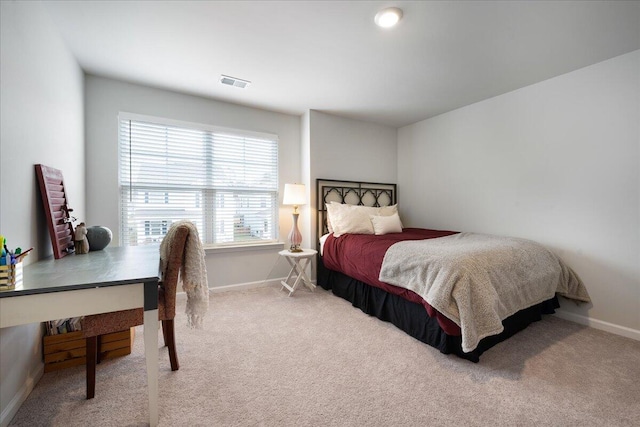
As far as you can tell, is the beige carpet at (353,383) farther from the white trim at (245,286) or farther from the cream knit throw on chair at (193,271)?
the white trim at (245,286)

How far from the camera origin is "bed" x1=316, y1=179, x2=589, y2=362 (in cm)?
186

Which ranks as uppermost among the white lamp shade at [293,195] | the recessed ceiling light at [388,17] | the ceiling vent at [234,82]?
the ceiling vent at [234,82]

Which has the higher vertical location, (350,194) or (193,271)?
(350,194)

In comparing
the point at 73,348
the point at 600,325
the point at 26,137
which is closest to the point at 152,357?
the point at 73,348

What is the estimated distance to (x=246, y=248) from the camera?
3572 millimetres

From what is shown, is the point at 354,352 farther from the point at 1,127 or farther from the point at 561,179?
the point at 561,179

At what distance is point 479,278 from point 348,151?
2.72 meters

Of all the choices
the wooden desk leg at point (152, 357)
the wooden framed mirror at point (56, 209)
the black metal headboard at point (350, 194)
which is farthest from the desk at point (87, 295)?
the black metal headboard at point (350, 194)

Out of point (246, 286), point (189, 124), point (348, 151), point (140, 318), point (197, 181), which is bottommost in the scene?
point (246, 286)

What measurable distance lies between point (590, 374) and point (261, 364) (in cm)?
224

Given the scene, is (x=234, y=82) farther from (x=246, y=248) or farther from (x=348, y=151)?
(x=246, y=248)

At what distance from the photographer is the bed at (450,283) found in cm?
186

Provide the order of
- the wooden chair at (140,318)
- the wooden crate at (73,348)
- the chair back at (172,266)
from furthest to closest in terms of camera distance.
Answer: the wooden crate at (73,348)
the chair back at (172,266)
the wooden chair at (140,318)

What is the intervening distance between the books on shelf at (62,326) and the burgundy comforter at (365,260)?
235 centimetres
